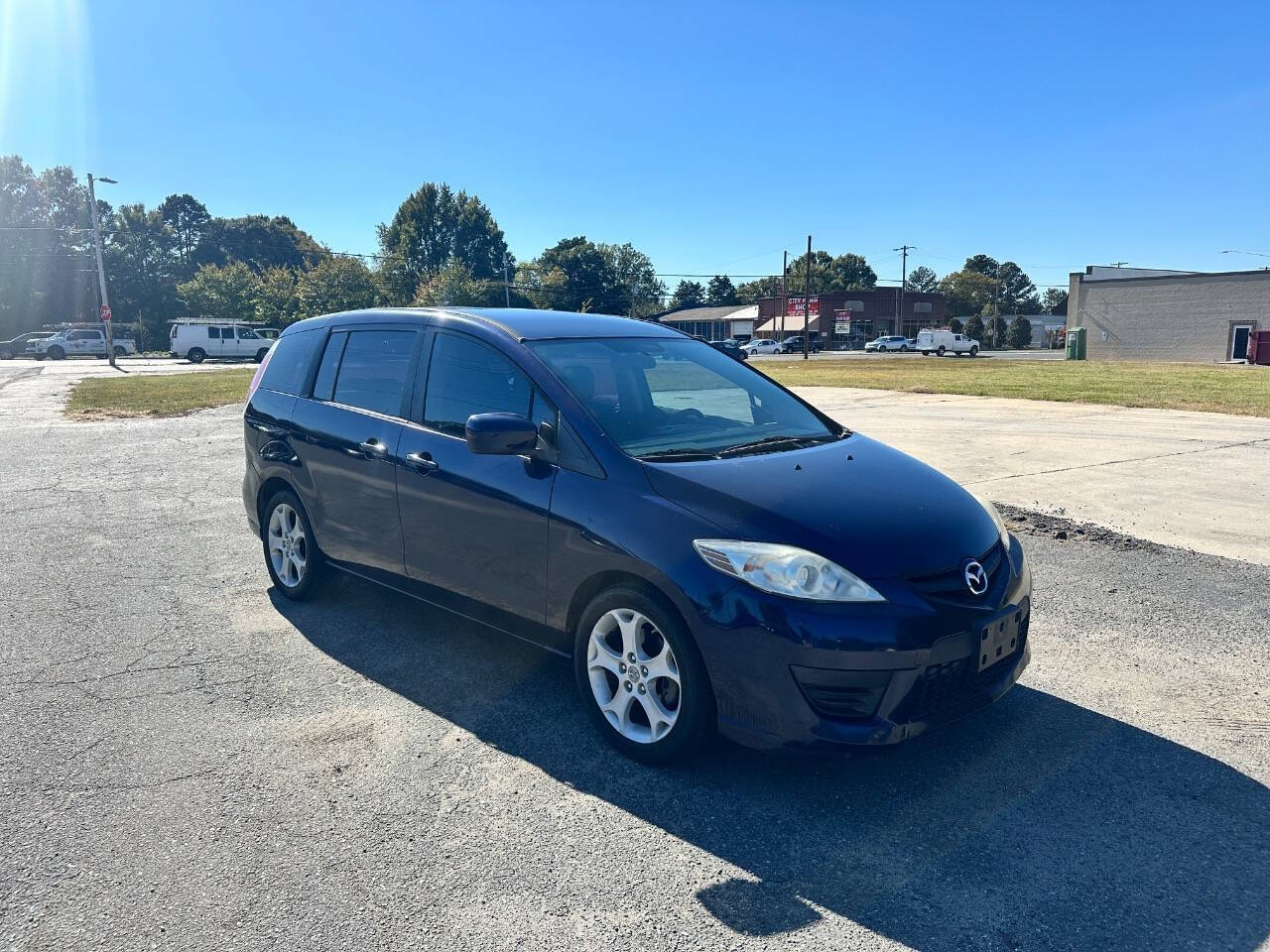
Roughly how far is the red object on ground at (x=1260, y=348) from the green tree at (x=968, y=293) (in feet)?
225

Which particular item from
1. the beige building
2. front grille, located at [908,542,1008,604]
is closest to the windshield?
front grille, located at [908,542,1008,604]

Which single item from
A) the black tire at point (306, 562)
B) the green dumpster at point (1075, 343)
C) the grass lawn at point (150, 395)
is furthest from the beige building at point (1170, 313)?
the black tire at point (306, 562)

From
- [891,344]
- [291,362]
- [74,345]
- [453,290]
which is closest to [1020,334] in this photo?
[891,344]

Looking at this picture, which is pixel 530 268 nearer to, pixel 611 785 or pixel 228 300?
pixel 228 300

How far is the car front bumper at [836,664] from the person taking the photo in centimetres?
Result: 285

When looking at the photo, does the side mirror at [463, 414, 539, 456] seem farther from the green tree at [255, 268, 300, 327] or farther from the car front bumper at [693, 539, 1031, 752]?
the green tree at [255, 268, 300, 327]

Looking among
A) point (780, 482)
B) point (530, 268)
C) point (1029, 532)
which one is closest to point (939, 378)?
point (1029, 532)

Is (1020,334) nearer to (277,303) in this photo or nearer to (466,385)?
(277,303)

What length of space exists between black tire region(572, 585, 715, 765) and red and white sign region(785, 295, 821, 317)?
282 ft

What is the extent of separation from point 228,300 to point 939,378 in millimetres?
61164

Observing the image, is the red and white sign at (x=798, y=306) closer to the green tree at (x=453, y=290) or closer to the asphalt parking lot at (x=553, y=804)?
the green tree at (x=453, y=290)

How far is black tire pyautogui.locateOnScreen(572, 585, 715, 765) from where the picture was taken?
10.1 feet

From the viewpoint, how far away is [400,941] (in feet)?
7.86

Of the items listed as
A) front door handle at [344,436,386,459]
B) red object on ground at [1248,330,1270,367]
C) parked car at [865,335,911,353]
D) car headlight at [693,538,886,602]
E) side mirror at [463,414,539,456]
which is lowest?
car headlight at [693,538,886,602]
